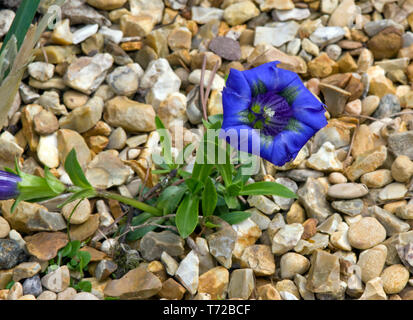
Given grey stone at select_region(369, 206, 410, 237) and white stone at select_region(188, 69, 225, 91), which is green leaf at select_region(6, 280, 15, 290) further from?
grey stone at select_region(369, 206, 410, 237)

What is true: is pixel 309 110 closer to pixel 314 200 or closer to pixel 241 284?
pixel 314 200

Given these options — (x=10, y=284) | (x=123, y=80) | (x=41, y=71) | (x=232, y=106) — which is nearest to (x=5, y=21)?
(x=41, y=71)

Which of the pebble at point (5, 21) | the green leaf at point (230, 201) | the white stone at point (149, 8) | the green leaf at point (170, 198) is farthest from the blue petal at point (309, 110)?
the pebble at point (5, 21)

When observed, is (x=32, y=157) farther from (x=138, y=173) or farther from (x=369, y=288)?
(x=369, y=288)

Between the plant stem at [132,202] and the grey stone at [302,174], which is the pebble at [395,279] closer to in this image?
the grey stone at [302,174]

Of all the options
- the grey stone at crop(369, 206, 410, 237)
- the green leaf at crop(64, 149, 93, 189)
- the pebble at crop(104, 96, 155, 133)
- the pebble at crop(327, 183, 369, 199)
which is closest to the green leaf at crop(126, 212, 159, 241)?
the green leaf at crop(64, 149, 93, 189)

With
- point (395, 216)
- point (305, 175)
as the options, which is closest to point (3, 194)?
point (305, 175)
